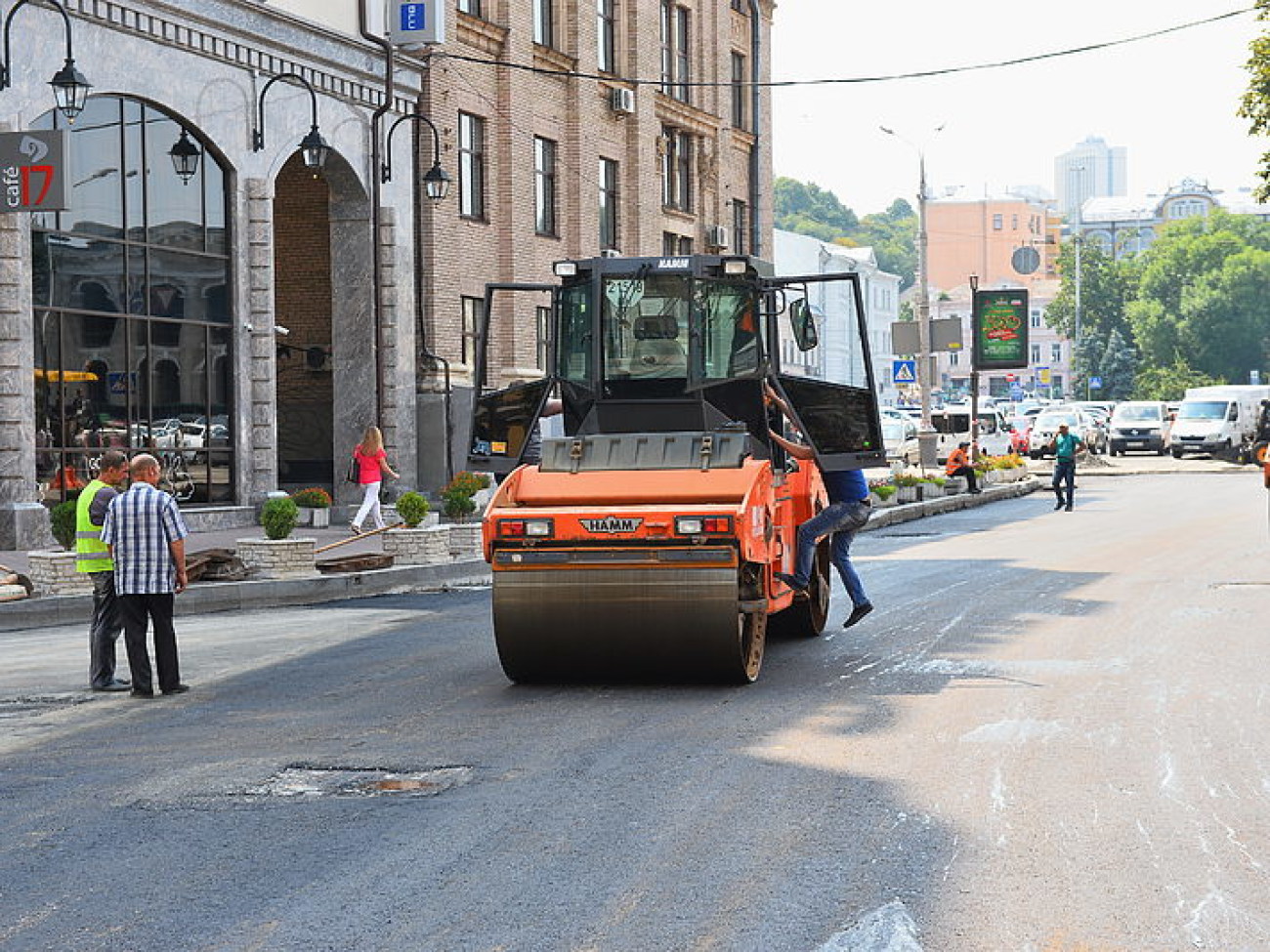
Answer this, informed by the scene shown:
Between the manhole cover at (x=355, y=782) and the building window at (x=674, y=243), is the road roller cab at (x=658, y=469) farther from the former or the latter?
Answer: the building window at (x=674, y=243)

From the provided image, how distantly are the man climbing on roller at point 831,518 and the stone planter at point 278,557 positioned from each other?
7.68 meters

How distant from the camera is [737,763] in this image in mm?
9375

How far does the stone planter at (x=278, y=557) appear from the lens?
20.7 m

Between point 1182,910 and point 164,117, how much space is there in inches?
911

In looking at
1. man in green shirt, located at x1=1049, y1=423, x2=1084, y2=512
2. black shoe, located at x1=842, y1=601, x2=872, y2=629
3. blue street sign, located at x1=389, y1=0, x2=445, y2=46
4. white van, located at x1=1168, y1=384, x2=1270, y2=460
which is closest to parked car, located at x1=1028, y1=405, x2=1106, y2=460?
white van, located at x1=1168, y1=384, x2=1270, y2=460

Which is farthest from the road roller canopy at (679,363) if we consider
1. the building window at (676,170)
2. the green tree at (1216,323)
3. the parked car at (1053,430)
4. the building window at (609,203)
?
the green tree at (1216,323)

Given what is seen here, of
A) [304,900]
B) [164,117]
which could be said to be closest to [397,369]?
[164,117]

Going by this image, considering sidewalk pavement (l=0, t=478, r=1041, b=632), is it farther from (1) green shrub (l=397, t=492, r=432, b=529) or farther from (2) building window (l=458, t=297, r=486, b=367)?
(2) building window (l=458, t=297, r=486, b=367)

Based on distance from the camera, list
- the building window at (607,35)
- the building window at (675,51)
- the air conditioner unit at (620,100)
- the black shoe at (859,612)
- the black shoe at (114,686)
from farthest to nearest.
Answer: the building window at (675,51), the building window at (607,35), the air conditioner unit at (620,100), the black shoe at (859,612), the black shoe at (114,686)

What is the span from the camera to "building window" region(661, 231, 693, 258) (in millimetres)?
45062

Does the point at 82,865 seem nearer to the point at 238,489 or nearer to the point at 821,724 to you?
the point at 821,724

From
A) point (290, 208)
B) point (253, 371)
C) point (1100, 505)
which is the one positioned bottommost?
point (1100, 505)

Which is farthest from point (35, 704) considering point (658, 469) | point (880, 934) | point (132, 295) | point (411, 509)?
point (132, 295)

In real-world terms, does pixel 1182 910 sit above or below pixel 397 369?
below
